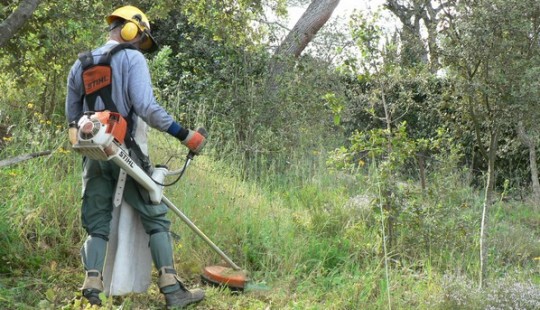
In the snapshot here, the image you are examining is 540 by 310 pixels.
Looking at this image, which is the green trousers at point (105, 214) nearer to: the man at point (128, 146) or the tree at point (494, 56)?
the man at point (128, 146)

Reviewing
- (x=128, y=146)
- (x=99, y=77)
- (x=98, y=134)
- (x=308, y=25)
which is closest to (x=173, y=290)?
(x=128, y=146)

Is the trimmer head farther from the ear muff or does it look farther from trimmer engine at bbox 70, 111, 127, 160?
the ear muff

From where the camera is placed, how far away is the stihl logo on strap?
13.4 ft

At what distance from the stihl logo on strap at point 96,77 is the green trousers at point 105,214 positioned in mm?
502

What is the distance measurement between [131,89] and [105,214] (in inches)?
35.1

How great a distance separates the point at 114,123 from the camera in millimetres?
3869

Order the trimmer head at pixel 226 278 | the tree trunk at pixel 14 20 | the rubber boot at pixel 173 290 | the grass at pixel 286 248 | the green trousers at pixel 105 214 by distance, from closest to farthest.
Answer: the tree trunk at pixel 14 20, the green trousers at pixel 105 214, the rubber boot at pixel 173 290, the grass at pixel 286 248, the trimmer head at pixel 226 278

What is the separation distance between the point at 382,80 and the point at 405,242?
1.49 meters

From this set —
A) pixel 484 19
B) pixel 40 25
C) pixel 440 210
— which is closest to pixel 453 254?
pixel 440 210

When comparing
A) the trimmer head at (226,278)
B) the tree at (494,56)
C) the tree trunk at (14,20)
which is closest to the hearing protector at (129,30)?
the tree trunk at (14,20)

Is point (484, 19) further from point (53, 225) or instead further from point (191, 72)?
point (191, 72)

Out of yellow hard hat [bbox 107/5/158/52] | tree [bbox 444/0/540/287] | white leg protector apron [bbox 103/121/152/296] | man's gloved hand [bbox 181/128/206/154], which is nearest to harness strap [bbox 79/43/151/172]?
yellow hard hat [bbox 107/5/158/52]

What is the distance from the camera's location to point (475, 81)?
15.7 ft

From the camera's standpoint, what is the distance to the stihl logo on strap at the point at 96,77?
4.09m
